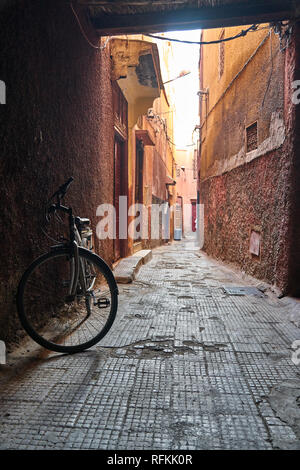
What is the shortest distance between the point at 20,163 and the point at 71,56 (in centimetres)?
173

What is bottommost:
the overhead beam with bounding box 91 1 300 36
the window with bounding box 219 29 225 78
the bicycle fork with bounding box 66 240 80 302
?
the bicycle fork with bounding box 66 240 80 302

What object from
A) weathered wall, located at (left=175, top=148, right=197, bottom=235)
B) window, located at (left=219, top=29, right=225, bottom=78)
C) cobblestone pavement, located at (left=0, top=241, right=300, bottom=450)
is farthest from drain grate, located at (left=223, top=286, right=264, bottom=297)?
weathered wall, located at (left=175, top=148, right=197, bottom=235)

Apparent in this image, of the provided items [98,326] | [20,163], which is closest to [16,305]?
[98,326]

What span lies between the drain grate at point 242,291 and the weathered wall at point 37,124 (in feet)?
7.51

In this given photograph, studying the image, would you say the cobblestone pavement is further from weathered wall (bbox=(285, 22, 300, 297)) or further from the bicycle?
weathered wall (bbox=(285, 22, 300, 297))

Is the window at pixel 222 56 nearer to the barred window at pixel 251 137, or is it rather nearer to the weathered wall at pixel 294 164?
the barred window at pixel 251 137

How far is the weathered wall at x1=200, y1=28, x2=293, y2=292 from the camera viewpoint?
14.8 feet

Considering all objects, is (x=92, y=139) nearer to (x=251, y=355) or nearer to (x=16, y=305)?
(x=16, y=305)

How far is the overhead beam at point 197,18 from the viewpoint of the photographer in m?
3.99

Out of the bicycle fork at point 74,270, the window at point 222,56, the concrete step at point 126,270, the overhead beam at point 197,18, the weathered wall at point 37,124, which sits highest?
the window at point 222,56

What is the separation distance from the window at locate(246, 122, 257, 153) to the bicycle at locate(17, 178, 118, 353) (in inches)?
152

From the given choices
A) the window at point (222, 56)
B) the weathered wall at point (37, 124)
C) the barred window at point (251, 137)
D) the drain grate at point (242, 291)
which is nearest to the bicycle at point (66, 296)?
the weathered wall at point (37, 124)

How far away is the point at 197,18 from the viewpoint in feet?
13.4

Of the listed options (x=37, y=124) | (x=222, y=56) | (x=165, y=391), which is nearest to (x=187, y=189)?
(x=222, y=56)
